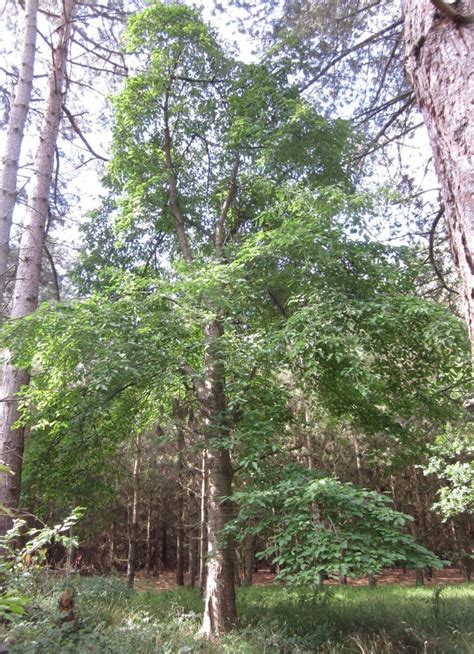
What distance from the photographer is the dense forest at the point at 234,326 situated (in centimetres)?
579

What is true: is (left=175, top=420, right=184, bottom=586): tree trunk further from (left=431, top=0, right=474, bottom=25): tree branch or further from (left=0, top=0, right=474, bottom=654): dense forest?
(left=431, top=0, right=474, bottom=25): tree branch

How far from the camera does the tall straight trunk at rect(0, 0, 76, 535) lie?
6652mm

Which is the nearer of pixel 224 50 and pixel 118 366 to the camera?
pixel 118 366

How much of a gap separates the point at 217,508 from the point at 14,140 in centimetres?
643

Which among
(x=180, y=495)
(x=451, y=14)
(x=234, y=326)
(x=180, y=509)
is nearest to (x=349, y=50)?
(x=234, y=326)

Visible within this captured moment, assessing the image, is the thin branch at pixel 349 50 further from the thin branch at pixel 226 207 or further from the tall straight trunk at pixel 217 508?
the tall straight trunk at pixel 217 508

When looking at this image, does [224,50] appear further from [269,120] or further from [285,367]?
[285,367]

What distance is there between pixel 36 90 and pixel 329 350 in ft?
29.2

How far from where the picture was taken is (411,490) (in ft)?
62.3

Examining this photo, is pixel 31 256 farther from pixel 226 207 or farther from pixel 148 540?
pixel 148 540

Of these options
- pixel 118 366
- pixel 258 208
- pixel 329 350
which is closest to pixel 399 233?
pixel 258 208

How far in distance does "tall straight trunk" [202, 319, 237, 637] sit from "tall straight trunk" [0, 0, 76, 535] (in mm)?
2805

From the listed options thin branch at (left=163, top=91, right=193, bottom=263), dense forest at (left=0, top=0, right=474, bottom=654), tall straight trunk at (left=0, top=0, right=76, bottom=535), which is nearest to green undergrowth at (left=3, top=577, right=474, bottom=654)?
dense forest at (left=0, top=0, right=474, bottom=654)

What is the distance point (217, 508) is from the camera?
7.84m
